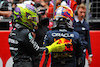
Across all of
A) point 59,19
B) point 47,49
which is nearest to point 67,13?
point 59,19

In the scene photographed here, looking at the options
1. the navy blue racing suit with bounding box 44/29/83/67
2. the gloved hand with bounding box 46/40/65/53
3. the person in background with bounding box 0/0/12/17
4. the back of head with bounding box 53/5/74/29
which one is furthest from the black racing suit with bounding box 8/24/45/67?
the person in background with bounding box 0/0/12/17

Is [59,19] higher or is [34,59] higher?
[59,19]

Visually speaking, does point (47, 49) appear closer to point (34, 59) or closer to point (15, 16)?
point (34, 59)

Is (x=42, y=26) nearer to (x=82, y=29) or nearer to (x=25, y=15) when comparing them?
(x=82, y=29)

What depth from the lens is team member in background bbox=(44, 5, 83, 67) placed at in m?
3.82

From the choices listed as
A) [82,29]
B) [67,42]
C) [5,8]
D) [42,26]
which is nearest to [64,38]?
[67,42]

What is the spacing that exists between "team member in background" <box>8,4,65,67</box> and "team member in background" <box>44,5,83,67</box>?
5.7 inches

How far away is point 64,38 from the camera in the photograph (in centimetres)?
385

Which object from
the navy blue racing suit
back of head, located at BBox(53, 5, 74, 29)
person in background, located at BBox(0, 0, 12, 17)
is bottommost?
the navy blue racing suit

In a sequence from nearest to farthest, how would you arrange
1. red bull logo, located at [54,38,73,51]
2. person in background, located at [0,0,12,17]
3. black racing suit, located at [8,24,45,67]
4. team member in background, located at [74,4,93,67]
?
black racing suit, located at [8,24,45,67], red bull logo, located at [54,38,73,51], team member in background, located at [74,4,93,67], person in background, located at [0,0,12,17]

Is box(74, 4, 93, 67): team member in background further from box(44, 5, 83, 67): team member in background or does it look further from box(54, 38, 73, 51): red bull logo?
box(54, 38, 73, 51): red bull logo

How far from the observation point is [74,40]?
389cm

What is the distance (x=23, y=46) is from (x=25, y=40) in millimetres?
114

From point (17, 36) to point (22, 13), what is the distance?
404 mm
